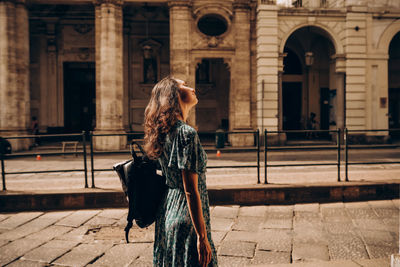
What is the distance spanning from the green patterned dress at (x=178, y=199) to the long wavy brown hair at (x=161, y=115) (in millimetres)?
46

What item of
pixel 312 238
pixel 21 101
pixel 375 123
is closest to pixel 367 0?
pixel 375 123

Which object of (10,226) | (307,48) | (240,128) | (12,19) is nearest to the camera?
(10,226)

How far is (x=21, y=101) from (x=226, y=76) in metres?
11.2

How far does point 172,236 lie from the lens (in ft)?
6.75

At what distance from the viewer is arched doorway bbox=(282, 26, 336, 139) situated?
65.8 feet

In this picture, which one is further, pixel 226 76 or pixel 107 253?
pixel 226 76

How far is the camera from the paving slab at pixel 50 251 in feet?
12.7

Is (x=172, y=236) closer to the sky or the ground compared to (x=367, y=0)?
closer to the ground

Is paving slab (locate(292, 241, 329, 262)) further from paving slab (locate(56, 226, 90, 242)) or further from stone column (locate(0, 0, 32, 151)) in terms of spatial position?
stone column (locate(0, 0, 32, 151))

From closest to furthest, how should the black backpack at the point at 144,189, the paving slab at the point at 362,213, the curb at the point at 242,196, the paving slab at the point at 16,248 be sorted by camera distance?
the black backpack at the point at 144,189, the paving slab at the point at 16,248, the paving slab at the point at 362,213, the curb at the point at 242,196

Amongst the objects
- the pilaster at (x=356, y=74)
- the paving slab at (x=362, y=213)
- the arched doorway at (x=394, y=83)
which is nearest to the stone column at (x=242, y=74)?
the pilaster at (x=356, y=74)

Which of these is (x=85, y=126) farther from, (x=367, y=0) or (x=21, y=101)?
(x=367, y=0)

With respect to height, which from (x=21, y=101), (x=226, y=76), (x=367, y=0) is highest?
(x=367, y=0)

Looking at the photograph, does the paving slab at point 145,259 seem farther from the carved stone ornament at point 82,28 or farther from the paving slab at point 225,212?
the carved stone ornament at point 82,28
